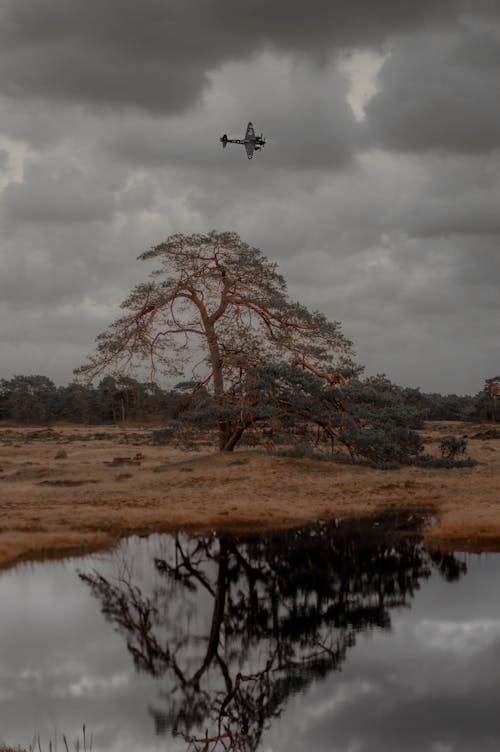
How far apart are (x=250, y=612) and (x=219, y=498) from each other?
Answer: 12716 mm

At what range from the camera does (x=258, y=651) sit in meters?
11.0

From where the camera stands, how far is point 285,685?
9.79 m

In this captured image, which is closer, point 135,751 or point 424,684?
point 135,751

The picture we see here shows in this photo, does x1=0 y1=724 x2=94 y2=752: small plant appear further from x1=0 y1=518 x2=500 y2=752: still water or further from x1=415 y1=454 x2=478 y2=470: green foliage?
x1=415 y1=454 x2=478 y2=470: green foliage

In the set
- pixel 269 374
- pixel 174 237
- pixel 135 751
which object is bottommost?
pixel 135 751

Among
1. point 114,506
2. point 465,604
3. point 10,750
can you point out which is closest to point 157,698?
point 10,750

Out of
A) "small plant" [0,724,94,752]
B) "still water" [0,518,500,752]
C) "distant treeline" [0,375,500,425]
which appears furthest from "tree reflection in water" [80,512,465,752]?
"distant treeline" [0,375,500,425]

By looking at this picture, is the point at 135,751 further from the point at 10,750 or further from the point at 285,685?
the point at 285,685

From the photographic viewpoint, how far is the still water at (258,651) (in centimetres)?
859

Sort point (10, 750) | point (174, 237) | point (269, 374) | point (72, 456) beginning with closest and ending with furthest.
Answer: point (10, 750)
point (269, 374)
point (174, 237)
point (72, 456)

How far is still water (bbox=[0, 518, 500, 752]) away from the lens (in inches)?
338

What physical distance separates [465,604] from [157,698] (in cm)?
623

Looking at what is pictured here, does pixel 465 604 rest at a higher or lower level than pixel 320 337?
lower

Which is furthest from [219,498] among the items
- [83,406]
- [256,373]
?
[83,406]
